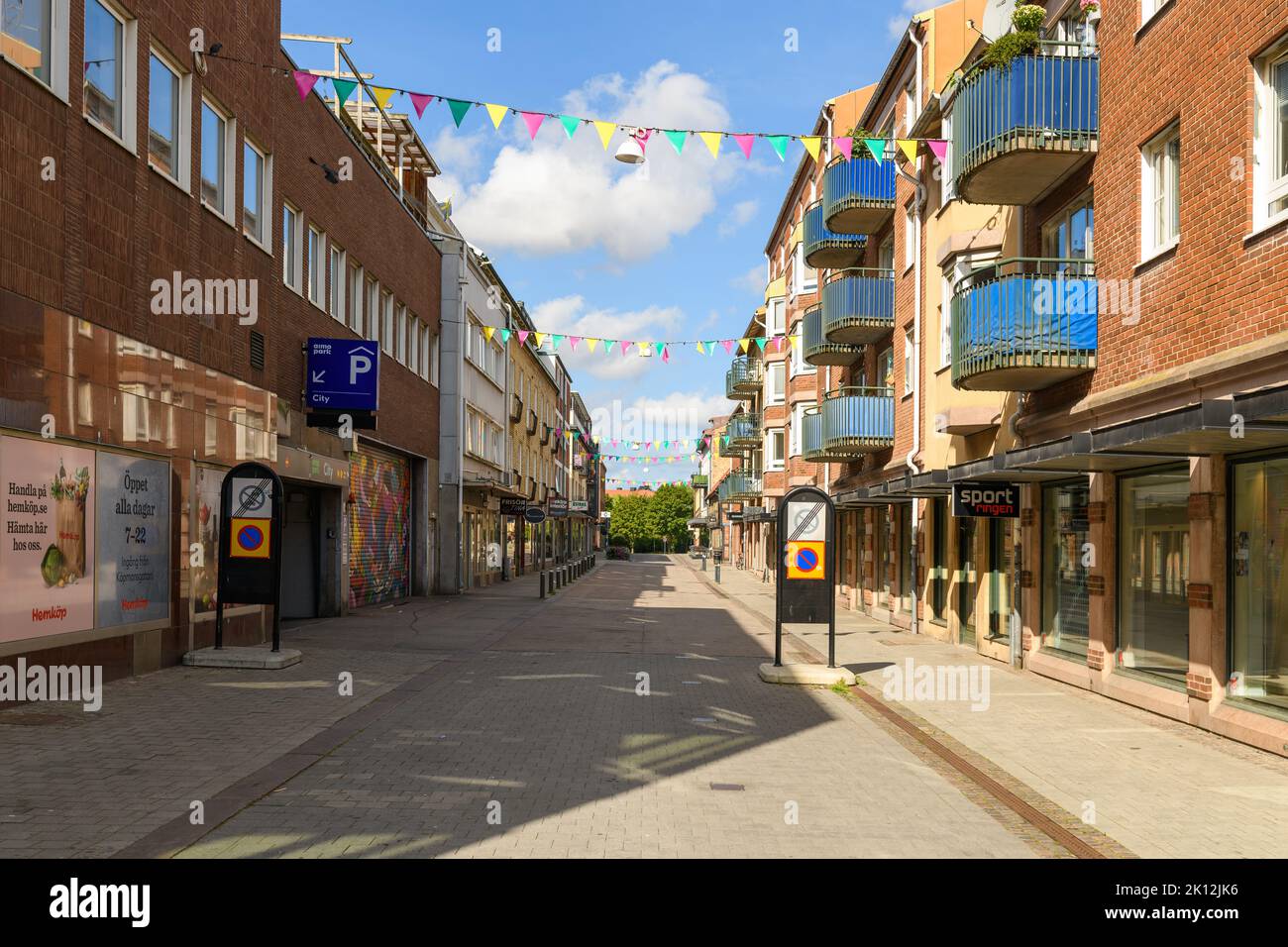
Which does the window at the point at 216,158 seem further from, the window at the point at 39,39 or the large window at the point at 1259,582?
the large window at the point at 1259,582

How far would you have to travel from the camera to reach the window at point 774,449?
48719 millimetres

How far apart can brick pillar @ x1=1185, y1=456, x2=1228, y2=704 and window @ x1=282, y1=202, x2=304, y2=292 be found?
14.3 metres

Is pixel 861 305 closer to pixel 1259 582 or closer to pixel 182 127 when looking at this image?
pixel 182 127

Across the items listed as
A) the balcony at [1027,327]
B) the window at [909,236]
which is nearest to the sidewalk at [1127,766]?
the balcony at [1027,327]

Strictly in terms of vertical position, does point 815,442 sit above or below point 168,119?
below

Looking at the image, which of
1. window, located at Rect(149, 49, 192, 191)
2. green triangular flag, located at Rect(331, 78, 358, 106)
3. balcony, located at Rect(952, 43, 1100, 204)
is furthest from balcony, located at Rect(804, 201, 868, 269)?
window, located at Rect(149, 49, 192, 191)

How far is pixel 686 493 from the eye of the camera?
146625 mm

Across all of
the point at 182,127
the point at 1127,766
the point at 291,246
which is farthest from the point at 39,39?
the point at 1127,766

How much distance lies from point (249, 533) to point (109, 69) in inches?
204

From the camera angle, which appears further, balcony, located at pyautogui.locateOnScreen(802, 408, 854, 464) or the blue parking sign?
balcony, located at pyautogui.locateOnScreen(802, 408, 854, 464)

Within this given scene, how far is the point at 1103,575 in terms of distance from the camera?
41.8 feet

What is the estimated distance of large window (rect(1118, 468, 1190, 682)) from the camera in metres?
11.1

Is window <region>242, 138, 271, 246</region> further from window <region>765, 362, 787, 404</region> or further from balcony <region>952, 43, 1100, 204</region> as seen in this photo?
window <region>765, 362, 787, 404</region>

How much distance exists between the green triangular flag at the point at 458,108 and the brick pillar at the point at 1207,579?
27.6ft
